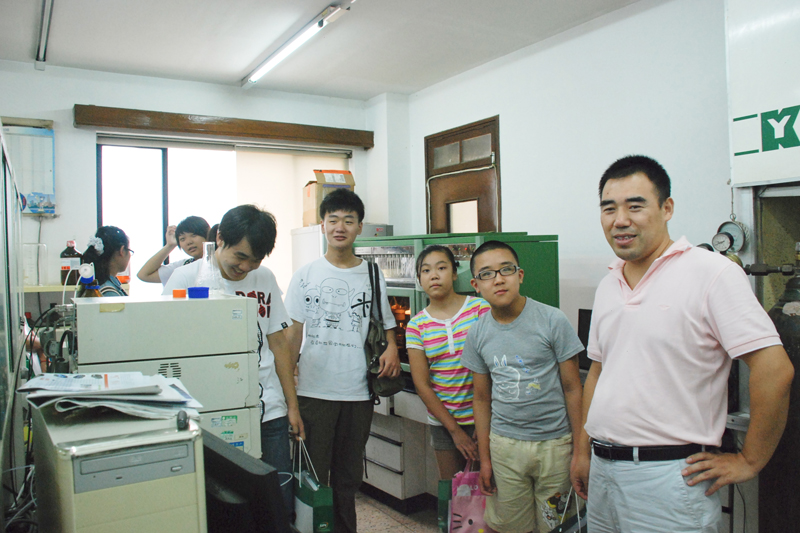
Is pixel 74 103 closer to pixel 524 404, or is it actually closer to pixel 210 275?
pixel 210 275

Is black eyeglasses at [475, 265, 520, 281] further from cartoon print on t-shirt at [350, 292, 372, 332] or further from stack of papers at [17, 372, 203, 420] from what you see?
stack of papers at [17, 372, 203, 420]

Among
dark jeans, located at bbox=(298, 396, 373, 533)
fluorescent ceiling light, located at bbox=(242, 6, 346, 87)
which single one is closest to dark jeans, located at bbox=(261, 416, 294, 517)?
dark jeans, located at bbox=(298, 396, 373, 533)

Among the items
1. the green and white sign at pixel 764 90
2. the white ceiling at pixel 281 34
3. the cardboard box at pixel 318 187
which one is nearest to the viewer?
the green and white sign at pixel 764 90

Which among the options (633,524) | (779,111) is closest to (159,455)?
(633,524)

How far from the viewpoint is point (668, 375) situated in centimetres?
122

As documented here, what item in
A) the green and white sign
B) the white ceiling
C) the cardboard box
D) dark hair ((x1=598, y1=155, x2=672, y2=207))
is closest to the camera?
dark hair ((x1=598, y1=155, x2=672, y2=207))

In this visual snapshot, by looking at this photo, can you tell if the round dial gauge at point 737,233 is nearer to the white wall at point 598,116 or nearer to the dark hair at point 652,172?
the dark hair at point 652,172

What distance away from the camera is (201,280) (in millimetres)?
1804

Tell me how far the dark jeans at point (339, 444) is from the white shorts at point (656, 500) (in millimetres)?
1119

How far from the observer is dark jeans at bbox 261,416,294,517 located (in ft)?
6.01

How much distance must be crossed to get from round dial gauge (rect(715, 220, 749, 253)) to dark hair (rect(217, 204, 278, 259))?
55.8 inches

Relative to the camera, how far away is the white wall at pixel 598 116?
266cm

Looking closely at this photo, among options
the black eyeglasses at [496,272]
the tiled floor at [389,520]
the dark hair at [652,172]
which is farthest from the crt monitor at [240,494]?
the tiled floor at [389,520]

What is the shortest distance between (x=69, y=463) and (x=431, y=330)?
1595 mm
